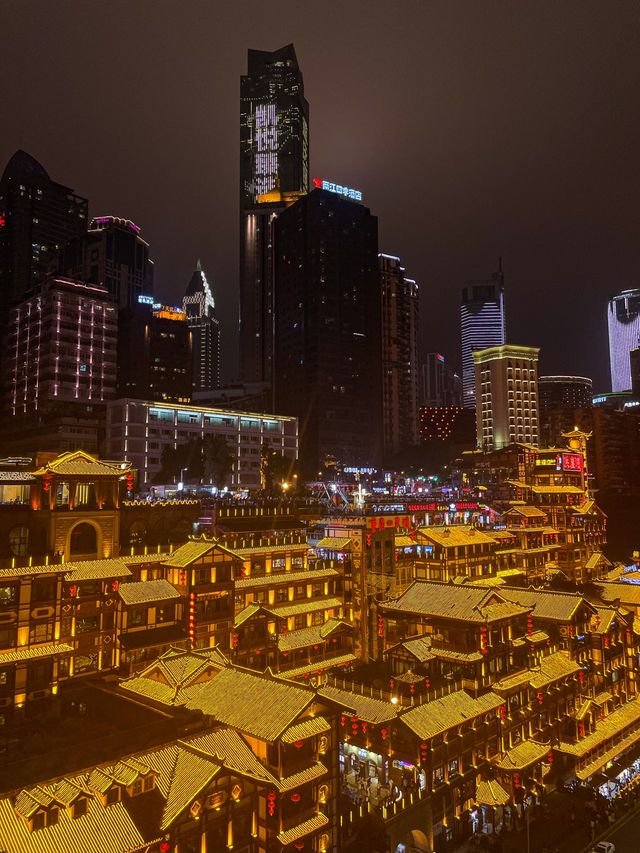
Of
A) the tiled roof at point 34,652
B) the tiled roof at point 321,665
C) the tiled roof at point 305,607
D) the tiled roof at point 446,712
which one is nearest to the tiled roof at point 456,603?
the tiled roof at point 446,712

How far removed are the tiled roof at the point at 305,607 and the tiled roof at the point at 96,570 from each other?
12.9 metres

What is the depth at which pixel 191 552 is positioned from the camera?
128 feet

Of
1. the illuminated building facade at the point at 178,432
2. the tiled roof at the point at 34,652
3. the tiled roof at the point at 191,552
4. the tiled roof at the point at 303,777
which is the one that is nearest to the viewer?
the tiled roof at the point at 303,777

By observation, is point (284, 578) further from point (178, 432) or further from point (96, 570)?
point (178, 432)

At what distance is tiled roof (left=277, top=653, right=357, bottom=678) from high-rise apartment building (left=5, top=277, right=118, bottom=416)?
8921 centimetres

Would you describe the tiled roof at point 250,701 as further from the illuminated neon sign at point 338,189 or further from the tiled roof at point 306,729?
the illuminated neon sign at point 338,189

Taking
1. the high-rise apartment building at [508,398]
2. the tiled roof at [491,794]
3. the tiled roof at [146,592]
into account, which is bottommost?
the tiled roof at [491,794]

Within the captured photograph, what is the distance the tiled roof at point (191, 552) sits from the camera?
38.4 m

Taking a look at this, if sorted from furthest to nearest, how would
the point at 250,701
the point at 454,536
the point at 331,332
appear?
the point at 331,332
the point at 454,536
the point at 250,701

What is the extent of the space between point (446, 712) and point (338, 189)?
15834cm

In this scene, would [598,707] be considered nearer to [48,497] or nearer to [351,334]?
[48,497]

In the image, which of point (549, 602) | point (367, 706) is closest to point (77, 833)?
point (367, 706)

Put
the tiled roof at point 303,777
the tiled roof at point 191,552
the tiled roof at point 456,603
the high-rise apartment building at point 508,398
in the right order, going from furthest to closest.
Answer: the high-rise apartment building at point 508,398 → the tiled roof at point 456,603 → the tiled roof at point 191,552 → the tiled roof at point 303,777

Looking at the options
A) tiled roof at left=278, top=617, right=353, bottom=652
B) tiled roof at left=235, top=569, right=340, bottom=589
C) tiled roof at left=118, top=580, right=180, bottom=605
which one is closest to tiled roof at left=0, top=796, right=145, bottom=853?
tiled roof at left=118, top=580, right=180, bottom=605
